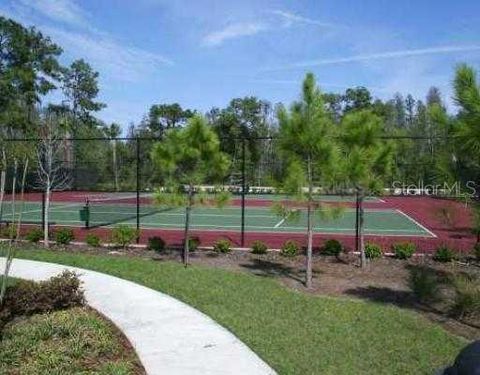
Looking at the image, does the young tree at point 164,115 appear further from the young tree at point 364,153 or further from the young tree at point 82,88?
the young tree at point 364,153

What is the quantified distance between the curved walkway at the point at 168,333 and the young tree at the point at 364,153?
5213 mm

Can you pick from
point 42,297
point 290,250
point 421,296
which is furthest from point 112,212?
point 42,297

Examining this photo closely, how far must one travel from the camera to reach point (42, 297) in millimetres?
8938

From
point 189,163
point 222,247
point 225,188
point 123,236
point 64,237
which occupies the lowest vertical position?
point 222,247

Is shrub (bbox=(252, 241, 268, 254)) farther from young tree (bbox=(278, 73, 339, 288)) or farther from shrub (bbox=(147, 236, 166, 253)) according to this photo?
young tree (bbox=(278, 73, 339, 288))

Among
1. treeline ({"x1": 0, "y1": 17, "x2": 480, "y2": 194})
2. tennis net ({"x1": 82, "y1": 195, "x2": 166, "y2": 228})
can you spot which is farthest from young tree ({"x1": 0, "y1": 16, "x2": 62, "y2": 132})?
tennis net ({"x1": 82, "y1": 195, "x2": 166, "y2": 228})

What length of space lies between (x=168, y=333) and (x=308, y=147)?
220 inches

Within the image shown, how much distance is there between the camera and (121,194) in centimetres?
4719

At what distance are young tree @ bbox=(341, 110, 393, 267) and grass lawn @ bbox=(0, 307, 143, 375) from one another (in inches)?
267

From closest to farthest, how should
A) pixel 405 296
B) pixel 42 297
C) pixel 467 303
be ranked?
pixel 42 297
pixel 467 303
pixel 405 296

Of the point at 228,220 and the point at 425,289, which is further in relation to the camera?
the point at 228,220

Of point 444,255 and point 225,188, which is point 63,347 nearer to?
point 225,188

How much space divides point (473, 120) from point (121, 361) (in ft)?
17.9

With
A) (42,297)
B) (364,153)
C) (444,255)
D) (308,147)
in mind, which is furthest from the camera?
(444,255)
